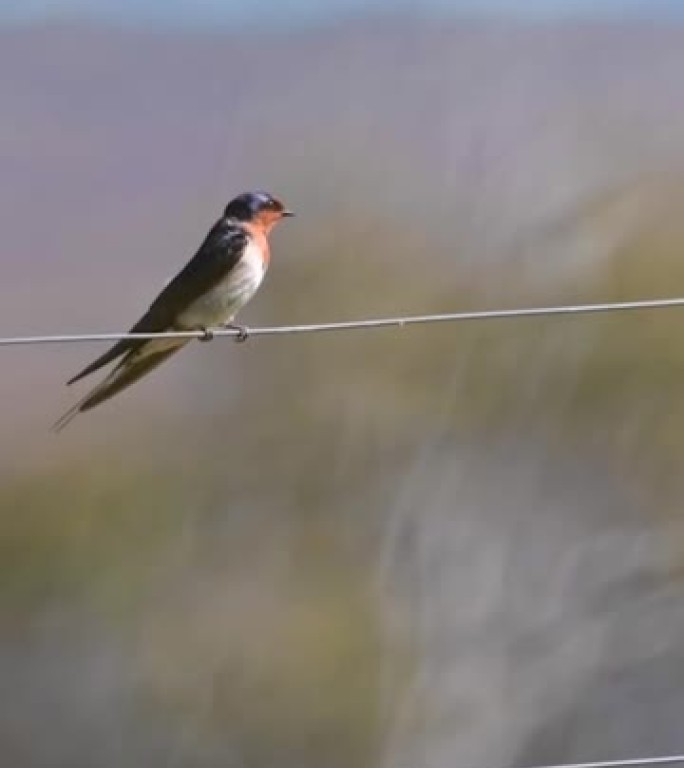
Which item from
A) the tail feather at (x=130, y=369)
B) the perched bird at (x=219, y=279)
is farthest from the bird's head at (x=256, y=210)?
the tail feather at (x=130, y=369)

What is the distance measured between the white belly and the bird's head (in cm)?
6

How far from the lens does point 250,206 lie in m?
2.56

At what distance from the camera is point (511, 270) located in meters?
5.14

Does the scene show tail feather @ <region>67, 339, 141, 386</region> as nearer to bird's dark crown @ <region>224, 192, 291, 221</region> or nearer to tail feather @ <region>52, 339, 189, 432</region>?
tail feather @ <region>52, 339, 189, 432</region>

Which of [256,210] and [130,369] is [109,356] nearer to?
[130,369]

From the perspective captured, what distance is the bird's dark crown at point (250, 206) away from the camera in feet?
8.36

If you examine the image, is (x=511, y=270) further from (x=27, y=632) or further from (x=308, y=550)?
(x=27, y=632)

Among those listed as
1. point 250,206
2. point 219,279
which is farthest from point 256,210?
point 219,279

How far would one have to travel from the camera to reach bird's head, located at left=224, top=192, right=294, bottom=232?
2.55 m

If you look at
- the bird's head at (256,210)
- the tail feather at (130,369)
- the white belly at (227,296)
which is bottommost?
the tail feather at (130,369)

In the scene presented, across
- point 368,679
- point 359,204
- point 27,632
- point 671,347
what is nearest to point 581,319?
point 671,347

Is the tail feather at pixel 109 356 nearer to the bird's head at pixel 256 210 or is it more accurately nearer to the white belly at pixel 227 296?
the white belly at pixel 227 296

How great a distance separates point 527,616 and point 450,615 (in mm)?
238

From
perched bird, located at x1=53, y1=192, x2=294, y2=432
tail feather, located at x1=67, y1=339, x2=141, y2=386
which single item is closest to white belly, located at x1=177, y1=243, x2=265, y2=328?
perched bird, located at x1=53, y1=192, x2=294, y2=432
